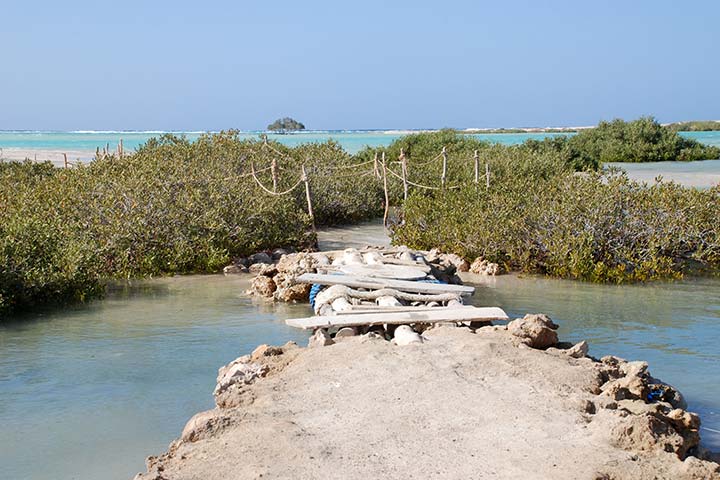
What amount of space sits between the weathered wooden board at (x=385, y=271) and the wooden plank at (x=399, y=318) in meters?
2.18

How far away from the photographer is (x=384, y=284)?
Result: 398 inches

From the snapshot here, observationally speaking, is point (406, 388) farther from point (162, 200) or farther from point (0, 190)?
point (0, 190)

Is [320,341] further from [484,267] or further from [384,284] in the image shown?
[484,267]

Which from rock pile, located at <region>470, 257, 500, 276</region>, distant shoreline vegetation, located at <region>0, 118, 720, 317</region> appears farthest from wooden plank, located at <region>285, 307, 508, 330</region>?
rock pile, located at <region>470, 257, 500, 276</region>

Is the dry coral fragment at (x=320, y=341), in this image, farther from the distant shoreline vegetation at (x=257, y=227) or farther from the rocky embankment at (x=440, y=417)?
the distant shoreline vegetation at (x=257, y=227)

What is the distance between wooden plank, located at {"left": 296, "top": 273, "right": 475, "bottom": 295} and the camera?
32.9 ft

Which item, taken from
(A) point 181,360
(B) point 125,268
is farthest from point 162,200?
(A) point 181,360

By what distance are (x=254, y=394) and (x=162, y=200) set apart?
794 cm

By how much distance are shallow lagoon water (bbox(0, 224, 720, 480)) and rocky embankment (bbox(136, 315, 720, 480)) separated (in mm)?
767

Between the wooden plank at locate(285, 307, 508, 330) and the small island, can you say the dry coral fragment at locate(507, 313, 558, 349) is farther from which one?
the small island

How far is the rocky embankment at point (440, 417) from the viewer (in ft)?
15.5

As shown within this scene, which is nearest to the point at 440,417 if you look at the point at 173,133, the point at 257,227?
the point at 257,227

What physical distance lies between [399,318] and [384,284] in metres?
1.87

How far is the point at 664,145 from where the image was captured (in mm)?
40688
